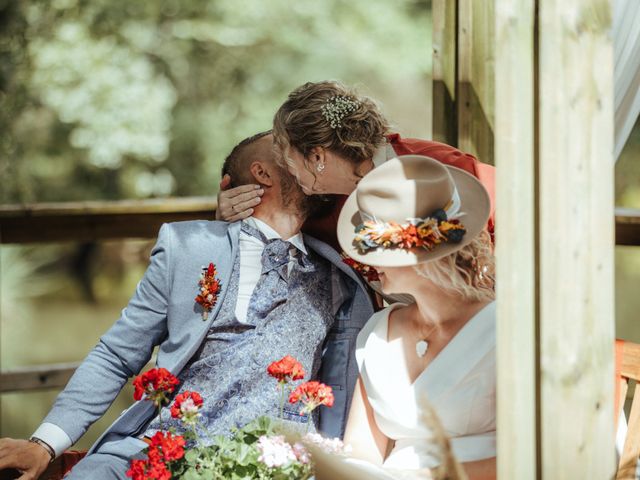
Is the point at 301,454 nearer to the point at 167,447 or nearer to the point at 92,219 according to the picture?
the point at 167,447

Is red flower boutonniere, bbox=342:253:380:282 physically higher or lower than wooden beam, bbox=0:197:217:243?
higher

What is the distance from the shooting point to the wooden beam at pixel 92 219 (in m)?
4.05

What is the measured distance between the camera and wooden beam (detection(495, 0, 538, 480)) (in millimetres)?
1435

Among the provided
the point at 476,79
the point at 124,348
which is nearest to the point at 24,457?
the point at 124,348

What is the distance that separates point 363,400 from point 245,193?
28.7 inches

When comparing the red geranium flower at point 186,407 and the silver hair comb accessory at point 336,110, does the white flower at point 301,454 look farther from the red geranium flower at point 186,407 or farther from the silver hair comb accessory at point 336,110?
the silver hair comb accessory at point 336,110

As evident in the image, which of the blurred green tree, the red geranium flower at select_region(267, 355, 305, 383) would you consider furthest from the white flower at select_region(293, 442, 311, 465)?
the blurred green tree

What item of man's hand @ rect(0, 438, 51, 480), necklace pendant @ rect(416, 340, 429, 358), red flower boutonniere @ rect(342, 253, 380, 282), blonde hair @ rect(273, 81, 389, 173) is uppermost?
blonde hair @ rect(273, 81, 389, 173)

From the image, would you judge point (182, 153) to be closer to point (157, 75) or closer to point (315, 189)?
point (157, 75)

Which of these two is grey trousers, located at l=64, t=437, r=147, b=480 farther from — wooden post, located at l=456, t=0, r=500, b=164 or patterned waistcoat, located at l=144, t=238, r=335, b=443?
wooden post, located at l=456, t=0, r=500, b=164

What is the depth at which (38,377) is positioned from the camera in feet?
14.1

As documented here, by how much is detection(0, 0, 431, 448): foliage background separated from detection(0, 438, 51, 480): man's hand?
616 centimetres

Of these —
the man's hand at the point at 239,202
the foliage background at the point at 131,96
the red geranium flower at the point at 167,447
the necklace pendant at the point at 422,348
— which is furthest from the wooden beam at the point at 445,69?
the foliage background at the point at 131,96

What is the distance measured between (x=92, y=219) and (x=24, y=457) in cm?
208
